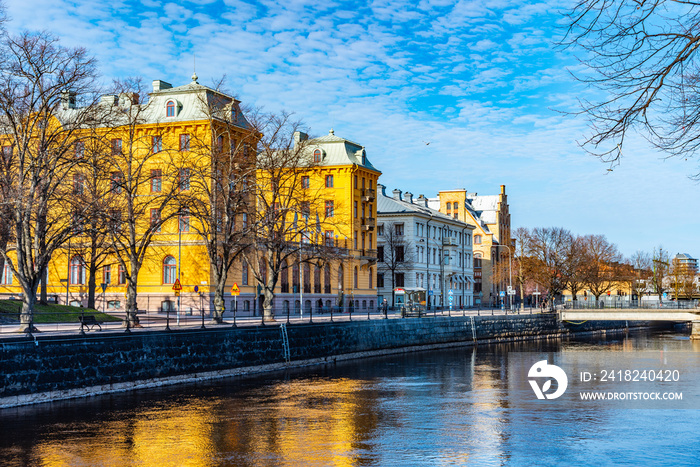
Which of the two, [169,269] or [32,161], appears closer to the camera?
[32,161]

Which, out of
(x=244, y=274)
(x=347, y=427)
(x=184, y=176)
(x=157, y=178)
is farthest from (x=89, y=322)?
(x=244, y=274)

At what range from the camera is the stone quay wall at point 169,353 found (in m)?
30.5

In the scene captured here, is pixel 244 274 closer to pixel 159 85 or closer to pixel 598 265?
pixel 159 85

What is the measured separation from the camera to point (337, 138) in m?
92.3

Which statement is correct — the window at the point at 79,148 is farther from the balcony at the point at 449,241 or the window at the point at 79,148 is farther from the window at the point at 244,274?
the balcony at the point at 449,241

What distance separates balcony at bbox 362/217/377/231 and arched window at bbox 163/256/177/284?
1190 inches

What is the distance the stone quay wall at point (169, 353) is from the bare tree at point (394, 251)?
121ft

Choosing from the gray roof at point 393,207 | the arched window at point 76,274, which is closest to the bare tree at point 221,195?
the arched window at point 76,274

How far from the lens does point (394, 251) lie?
104 meters

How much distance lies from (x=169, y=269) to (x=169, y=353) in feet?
102

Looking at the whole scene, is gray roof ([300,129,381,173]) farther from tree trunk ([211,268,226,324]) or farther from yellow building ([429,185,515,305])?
yellow building ([429,185,515,305])

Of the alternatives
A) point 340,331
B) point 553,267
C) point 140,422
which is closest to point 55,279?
point 340,331

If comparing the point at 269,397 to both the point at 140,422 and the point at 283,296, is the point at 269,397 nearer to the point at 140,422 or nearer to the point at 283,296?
the point at 140,422

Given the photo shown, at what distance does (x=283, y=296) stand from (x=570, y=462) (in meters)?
57.7
